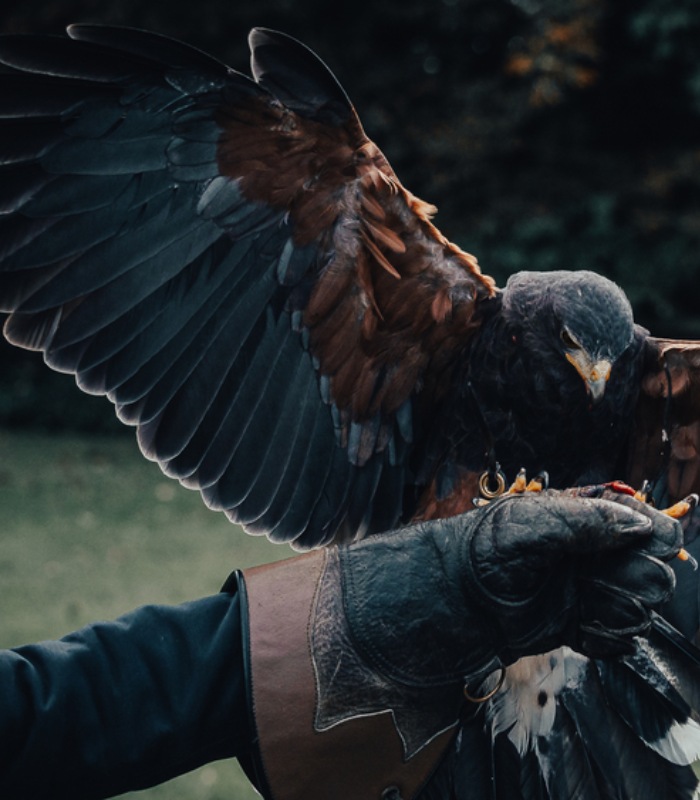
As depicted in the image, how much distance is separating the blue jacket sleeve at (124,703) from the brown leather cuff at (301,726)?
0.04 metres

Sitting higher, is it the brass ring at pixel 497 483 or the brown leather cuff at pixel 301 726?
the brass ring at pixel 497 483

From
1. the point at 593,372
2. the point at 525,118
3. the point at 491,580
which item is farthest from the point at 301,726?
the point at 525,118

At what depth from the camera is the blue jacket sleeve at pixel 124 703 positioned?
1746mm

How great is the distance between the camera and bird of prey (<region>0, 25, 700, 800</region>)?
2688 mm

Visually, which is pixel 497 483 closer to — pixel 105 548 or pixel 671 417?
pixel 671 417

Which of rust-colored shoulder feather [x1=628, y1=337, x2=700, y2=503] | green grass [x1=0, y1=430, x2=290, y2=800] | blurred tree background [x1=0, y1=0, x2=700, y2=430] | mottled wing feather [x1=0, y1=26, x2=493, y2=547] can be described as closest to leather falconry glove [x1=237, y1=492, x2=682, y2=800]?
mottled wing feather [x1=0, y1=26, x2=493, y2=547]

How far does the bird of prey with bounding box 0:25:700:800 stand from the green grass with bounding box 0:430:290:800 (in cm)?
193

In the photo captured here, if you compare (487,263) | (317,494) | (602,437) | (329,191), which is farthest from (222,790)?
(487,263)

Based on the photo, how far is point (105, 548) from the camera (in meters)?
8.67

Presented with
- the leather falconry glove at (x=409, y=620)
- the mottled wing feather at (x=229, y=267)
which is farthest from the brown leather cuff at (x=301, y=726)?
the mottled wing feather at (x=229, y=267)

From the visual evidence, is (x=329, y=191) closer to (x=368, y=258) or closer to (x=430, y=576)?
(x=368, y=258)

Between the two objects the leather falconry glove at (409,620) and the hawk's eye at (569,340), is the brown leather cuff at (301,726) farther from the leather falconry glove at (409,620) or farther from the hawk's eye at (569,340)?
the hawk's eye at (569,340)

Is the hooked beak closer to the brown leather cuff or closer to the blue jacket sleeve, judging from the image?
the brown leather cuff

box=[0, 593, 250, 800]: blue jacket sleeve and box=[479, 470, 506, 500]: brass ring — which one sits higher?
box=[479, 470, 506, 500]: brass ring
